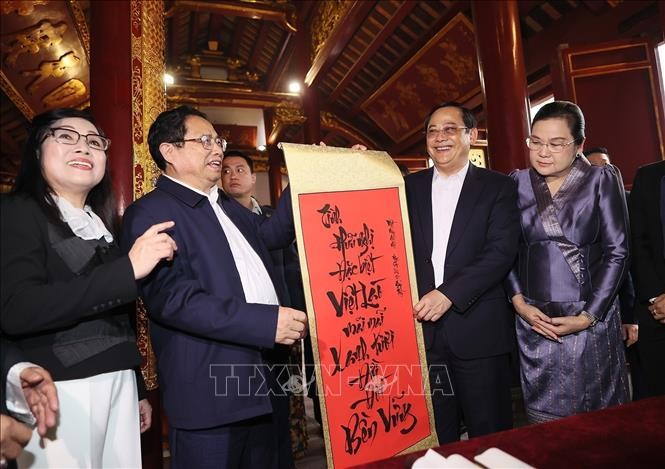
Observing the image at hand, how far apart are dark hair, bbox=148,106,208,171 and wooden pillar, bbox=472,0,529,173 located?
2.89 m

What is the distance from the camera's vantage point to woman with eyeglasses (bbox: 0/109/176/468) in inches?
43.4

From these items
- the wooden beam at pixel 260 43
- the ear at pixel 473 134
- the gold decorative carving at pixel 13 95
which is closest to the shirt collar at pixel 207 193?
the ear at pixel 473 134

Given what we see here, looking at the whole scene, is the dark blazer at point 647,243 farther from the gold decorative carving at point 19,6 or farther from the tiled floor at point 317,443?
the gold decorative carving at point 19,6

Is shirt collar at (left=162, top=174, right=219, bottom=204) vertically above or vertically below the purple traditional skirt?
above

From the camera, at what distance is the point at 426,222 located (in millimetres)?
1871

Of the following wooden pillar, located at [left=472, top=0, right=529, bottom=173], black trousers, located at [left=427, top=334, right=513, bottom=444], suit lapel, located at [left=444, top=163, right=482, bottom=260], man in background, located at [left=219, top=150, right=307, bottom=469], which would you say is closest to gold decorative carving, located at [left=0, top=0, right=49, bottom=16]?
man in background, located at [left=219, top=150, right=307, bottom=469]

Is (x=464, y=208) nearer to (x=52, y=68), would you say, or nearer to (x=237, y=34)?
(x=52, y=68)

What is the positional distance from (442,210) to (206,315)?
105 cm

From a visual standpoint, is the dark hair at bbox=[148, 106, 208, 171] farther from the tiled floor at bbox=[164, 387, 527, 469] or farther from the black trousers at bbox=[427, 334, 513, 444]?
the tiled floor at bbox=[164, 387, 527, 469]

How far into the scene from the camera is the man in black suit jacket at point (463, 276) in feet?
5.65

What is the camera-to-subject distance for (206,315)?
1.32 m

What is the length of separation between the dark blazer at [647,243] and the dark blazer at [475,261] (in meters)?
0.62

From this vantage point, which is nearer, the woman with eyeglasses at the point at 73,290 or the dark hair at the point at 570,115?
the woman with eyeglasses at the point at 73,290

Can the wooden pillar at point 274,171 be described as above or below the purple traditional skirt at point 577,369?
above
